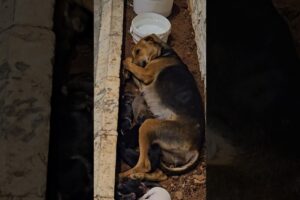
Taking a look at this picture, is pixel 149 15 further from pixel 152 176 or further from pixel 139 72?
pixel 152 176

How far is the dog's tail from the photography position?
231 centimetres

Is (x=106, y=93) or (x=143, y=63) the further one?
(x=143, y=63)

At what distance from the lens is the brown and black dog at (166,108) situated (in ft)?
7.59

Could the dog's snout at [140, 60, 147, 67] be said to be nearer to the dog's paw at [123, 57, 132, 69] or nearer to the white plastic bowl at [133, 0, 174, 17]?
the dog's paw at [123, 57, 132, 69]

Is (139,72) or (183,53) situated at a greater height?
(183,53)

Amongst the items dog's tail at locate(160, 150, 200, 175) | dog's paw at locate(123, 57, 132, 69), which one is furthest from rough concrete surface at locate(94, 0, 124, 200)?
dog's tail at locate(160, 150, 200, 175)

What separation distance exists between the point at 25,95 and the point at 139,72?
633 millimetres

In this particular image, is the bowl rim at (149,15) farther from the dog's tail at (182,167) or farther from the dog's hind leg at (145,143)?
the dog's tail at (182,167)

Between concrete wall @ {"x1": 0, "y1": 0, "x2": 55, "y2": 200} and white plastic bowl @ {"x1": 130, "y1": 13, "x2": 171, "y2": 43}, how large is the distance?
0.56 metres

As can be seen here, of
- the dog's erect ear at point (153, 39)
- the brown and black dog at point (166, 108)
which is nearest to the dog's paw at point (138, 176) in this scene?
Answer: the brown and black dog at point (166, 108)

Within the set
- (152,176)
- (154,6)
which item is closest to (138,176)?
(152,176)

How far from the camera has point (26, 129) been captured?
6.39ft

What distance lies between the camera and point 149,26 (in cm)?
267

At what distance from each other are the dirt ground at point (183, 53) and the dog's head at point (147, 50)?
0.06 metres
